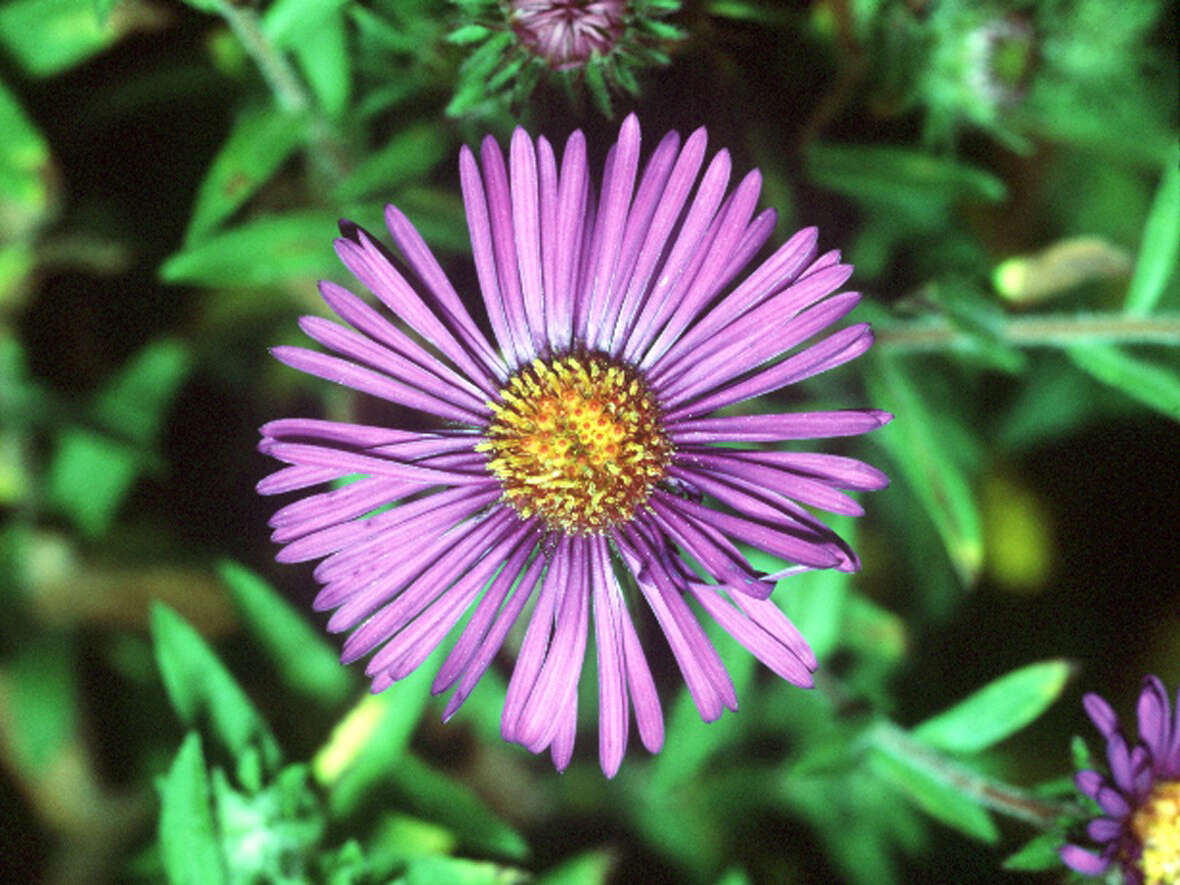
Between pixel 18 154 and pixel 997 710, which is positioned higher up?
pixel 18 154

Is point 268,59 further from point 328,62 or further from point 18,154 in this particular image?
point 18,154

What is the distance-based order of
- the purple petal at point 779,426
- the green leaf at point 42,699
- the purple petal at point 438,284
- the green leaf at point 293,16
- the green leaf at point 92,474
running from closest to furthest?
1. the purple petal at point 779,426
2. the purple petal at point 438,284
3. the green leaf at point 293,16
4. the green leaf at point 42,699
5. the green leaf at point 92,474

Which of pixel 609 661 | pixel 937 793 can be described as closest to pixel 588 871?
pixel 609 661

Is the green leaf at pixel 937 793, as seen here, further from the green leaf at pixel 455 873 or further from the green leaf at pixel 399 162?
the green leaf at pixel 399 162

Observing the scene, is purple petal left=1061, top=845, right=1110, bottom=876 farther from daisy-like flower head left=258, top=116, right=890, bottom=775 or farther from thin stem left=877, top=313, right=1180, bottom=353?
thin stem left=877, top=313, right=1180, bottom=353

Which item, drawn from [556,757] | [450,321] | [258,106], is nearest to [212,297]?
[258,106]

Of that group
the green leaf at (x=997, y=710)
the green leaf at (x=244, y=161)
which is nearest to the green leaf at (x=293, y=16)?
the green leaf at (x=244, y=161)

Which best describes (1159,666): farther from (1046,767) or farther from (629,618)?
(629,618)
